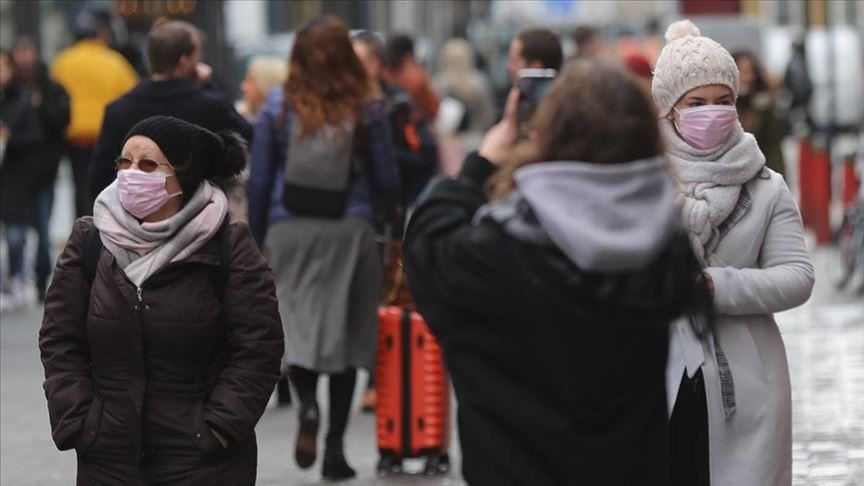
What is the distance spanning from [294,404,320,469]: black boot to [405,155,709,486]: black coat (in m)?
3.97

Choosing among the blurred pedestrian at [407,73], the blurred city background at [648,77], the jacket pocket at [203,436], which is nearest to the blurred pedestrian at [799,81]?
the blurred city background at [648,77]

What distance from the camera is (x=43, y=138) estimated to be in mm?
14734

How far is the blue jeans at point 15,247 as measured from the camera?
14.6 m

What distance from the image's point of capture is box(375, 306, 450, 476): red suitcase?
8.36 m

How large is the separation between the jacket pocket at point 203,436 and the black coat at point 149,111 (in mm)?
3423

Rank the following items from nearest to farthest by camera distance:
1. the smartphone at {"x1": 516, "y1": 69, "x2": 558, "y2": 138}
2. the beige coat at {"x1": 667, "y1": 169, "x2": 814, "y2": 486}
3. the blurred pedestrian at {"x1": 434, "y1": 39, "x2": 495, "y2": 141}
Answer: the smartphone at {"x1": 516, "y1": 69, "x2": 558, "y2": 138} → the beige coat at {"x1": 667, "y1": 169, "x2": 814, "y2": 486} → the blurred pedestrian at {"x1": 434, "y1": 39, "x2": 495, "y2": 141}

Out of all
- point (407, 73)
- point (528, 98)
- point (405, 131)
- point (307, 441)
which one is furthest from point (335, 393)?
point (528, 98)

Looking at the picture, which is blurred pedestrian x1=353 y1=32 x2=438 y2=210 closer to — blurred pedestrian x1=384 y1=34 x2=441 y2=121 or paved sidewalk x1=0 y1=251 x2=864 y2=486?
blurred pedestrian x1=384 y1=34 x2=441 y2=121

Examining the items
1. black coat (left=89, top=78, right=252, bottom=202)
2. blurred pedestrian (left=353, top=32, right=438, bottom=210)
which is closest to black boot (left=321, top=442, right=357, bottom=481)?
black coat (left=89, top=78, right=252, bottom=202)

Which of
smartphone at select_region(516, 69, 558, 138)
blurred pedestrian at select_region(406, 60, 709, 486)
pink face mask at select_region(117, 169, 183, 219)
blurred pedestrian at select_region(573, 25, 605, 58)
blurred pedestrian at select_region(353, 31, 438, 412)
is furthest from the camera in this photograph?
blurred pedestrian at select_region(573, 25, 605, 58)

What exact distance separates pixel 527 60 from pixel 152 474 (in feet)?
12.8

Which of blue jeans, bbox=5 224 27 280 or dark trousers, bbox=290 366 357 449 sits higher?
dark trousers, bbox=290 366 357 449

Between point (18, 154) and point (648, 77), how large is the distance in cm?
494

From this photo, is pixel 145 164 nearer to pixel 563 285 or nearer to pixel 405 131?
pixel 563 285
